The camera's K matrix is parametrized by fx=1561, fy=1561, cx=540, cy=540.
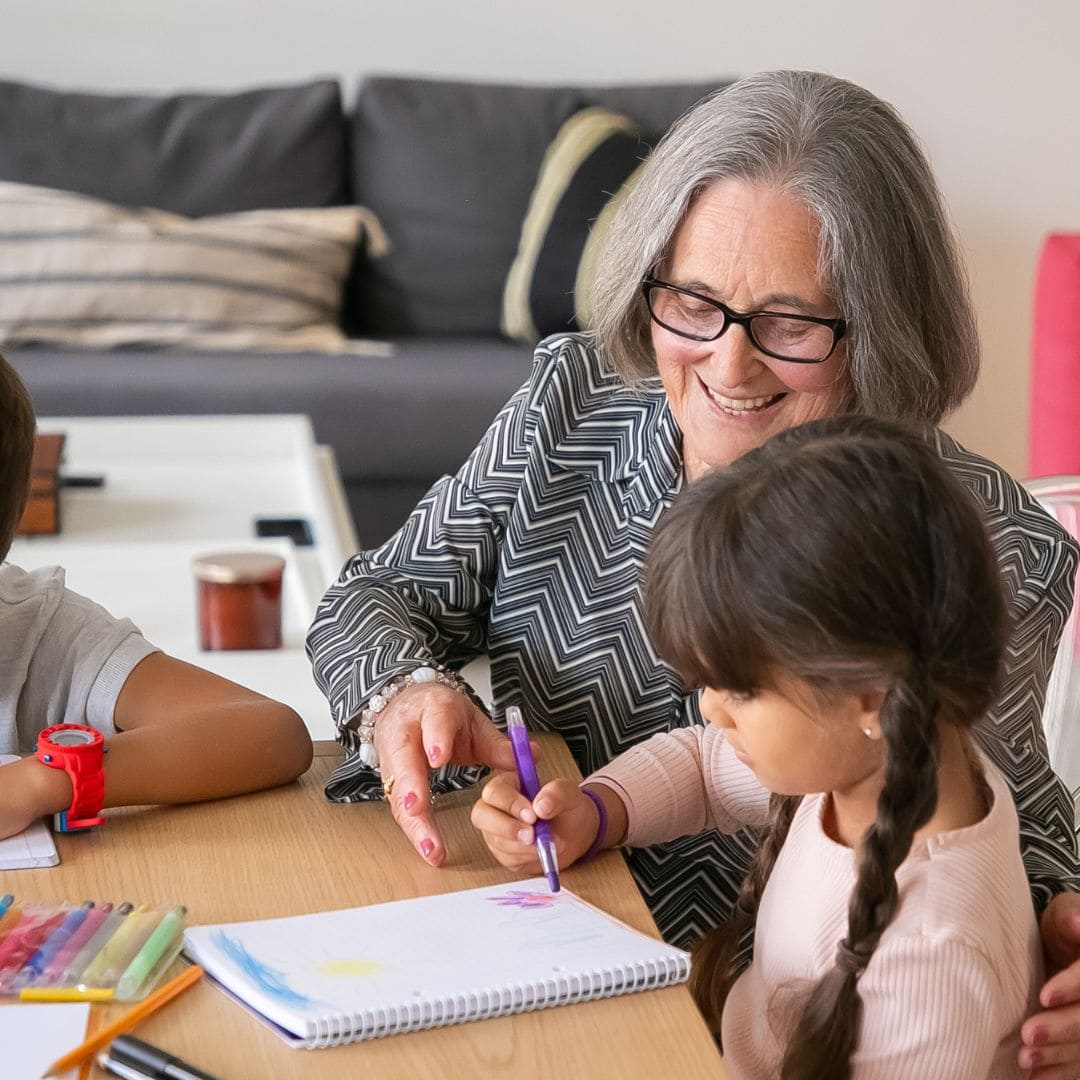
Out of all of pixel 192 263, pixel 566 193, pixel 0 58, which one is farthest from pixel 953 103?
pixel 0 58

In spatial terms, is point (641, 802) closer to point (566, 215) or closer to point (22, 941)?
point (22, 941)

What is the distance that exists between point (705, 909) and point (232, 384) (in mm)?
2473

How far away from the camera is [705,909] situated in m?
1.29

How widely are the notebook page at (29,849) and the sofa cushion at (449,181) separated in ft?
10.0

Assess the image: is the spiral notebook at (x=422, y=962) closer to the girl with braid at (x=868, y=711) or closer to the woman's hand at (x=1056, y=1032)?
the girl with braid at (x=868, y=711)

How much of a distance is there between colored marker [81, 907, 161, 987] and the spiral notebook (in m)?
0.03

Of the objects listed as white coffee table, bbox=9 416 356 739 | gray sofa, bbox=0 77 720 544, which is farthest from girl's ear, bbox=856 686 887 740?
gray sofa, bbox=0 77 720 544

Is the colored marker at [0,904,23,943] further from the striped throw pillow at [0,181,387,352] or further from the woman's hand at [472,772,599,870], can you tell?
the striped throw pillow at [0,181,387,352]

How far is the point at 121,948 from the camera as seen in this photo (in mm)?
881

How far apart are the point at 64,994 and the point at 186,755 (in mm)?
291

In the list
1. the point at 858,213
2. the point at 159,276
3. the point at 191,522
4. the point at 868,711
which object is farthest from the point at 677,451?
the point at 159,276

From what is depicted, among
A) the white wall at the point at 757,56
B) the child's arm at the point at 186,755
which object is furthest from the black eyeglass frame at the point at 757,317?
the white wall at the point at 757,56

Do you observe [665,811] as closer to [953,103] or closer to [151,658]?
[151,658]

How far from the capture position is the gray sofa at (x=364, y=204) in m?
3.56
